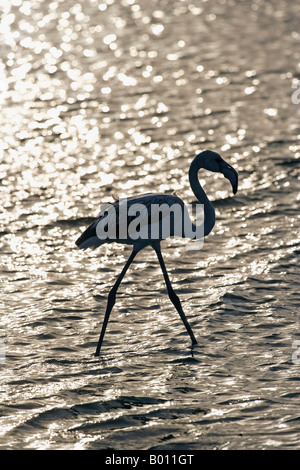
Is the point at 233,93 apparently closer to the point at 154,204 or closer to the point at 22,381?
the point at 154,204

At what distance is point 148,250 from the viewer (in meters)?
11.9

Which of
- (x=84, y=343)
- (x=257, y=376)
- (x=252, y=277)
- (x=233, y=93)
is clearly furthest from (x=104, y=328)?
(x=233, y=93)

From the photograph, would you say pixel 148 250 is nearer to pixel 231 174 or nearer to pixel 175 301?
pixel 175 301

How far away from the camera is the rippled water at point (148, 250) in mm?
7891

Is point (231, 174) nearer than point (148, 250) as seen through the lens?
Yes

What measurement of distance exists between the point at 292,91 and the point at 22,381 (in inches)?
430

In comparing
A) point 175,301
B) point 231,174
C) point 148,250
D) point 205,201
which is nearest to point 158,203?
point 205,201

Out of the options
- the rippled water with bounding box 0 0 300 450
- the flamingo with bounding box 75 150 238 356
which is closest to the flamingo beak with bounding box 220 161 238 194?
Result: the flamingo with bounding box 75 150 238 356

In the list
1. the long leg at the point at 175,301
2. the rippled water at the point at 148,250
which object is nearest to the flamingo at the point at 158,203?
the long leg at the point at 175,301

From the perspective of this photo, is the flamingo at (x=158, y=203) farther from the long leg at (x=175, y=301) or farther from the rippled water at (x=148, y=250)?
the rippled water at (x=148, y=250)

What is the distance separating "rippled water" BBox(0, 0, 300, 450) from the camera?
789cm

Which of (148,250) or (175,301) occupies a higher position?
(175,301)

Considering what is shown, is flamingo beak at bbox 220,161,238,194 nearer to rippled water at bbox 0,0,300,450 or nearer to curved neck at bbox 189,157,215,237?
curved neck at bbox 189,157,215,237

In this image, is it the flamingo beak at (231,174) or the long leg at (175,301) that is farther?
the long leg at (175,301)
